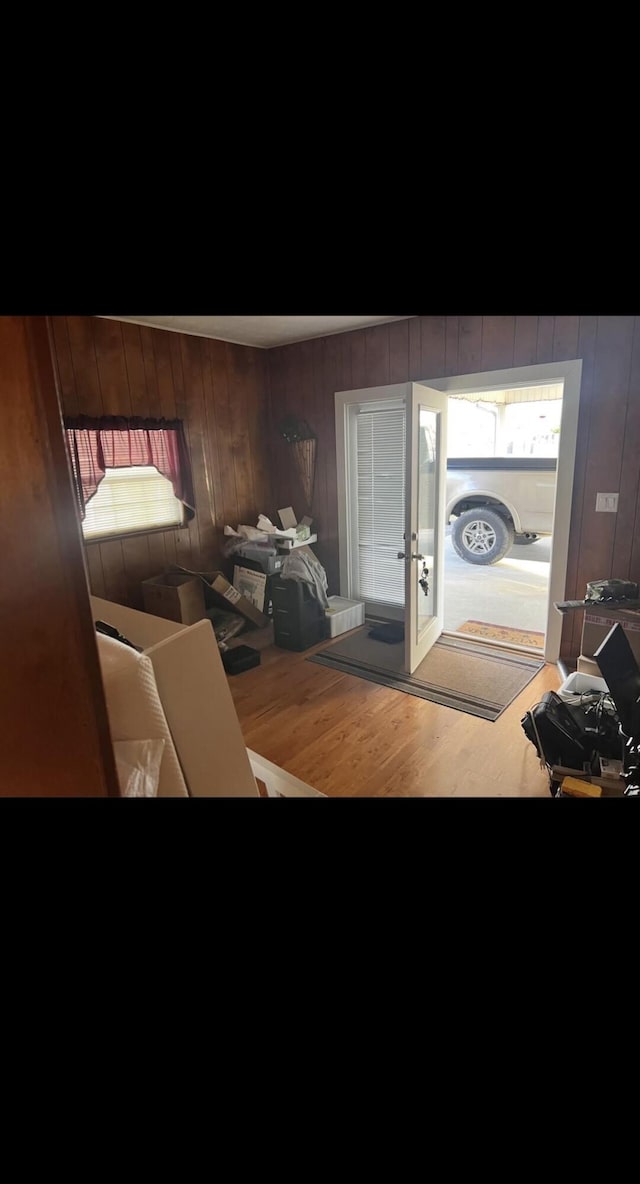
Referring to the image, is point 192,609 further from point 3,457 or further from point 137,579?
point 3,457

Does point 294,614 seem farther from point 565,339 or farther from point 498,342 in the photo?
point 565,339

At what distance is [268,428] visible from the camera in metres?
4.91

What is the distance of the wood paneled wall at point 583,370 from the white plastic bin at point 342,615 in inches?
65.1

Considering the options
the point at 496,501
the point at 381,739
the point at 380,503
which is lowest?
the point at 381,739

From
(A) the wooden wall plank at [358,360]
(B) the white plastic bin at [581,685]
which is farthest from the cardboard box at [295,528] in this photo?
Result: (B) the white plastic bin at [581,685]

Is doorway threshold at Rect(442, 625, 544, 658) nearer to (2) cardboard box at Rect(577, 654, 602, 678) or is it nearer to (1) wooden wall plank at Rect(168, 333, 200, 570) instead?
(2) cardboard box at Rect(577, 654, 602, 678)

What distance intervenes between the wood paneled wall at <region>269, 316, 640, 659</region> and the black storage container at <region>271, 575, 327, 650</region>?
67.6 inches

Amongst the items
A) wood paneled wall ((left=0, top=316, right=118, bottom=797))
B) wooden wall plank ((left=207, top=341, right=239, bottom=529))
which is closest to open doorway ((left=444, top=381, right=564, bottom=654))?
wooden wall plank ((left=207, top=341, right=239, bottom=529))

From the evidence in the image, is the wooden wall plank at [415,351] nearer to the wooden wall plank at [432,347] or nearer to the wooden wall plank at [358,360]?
the wooden wall plank at [432,347]

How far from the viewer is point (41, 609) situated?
950mm

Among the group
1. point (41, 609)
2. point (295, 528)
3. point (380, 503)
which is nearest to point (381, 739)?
point (41, 609)

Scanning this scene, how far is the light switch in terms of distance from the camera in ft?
10.1

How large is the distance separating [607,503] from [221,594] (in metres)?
2.77
